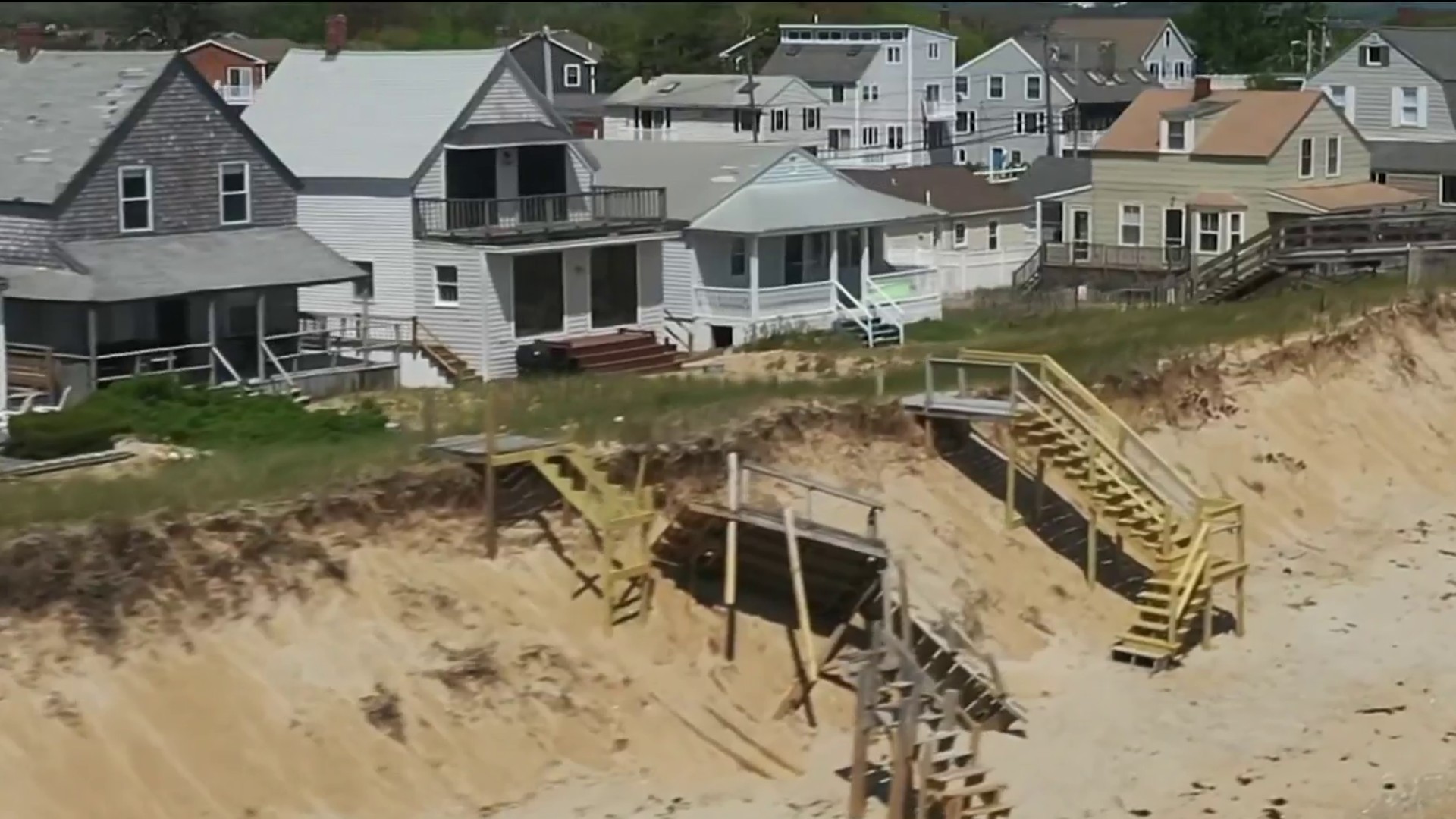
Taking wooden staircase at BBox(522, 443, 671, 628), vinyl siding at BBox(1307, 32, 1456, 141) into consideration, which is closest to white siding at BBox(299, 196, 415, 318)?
wooden staircase at BBox(522, 443, 671, 628)

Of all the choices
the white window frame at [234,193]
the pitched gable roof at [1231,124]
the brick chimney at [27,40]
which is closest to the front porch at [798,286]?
the white window frame at [234,193]

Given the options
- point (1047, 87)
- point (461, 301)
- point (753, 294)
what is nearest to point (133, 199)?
point (461, 301)

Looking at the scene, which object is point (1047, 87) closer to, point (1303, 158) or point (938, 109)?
point (938, 109)

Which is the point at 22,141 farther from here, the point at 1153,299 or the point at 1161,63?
the point at 1161,63

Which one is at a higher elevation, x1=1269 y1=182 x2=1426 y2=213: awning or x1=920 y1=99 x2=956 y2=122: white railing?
x1=920 y1=99 x2=956 y2=122: white railing

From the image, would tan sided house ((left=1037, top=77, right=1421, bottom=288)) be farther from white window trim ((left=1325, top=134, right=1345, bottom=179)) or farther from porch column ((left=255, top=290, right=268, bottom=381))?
porch column ((left=255, top=290, right=268, bottom=381))
